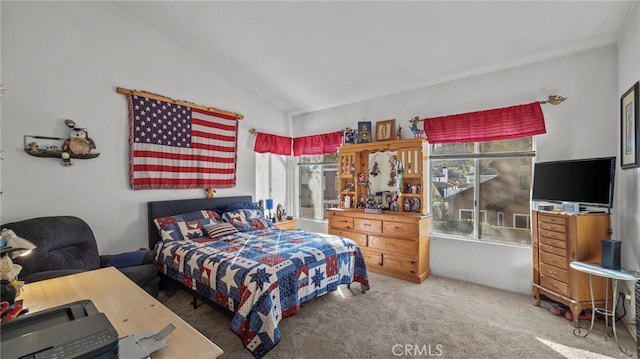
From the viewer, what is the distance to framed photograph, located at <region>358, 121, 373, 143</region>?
4.27m

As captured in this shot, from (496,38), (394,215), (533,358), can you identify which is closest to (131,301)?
(533,358)

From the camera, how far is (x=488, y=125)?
3.30 metres

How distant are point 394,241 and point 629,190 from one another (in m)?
2.28

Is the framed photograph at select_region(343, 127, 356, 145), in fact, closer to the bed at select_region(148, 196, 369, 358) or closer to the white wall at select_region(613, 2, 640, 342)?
the bed at select_region(148, 196, 369, 358)

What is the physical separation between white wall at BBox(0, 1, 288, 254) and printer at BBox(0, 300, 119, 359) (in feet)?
8.30

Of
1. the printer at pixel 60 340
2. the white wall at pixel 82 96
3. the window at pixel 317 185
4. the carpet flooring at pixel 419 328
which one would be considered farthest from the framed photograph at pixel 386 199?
the printer at pixel 60 340

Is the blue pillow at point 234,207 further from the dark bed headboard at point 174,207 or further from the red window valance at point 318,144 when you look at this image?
the red window valance at point 318,144

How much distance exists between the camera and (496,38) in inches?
107

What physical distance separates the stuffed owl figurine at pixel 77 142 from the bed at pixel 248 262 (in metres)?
0.91

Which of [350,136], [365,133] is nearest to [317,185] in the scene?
[350,136]

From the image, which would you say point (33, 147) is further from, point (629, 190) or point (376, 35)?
point (629, 190)

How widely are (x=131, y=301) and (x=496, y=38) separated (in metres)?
3.65

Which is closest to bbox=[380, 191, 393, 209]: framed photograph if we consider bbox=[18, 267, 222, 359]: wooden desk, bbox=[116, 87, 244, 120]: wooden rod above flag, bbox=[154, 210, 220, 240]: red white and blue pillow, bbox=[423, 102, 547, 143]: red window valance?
bbox=[423, 102, 547, 143]: red window valance

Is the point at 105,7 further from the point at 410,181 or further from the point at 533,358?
the point at 533,358
